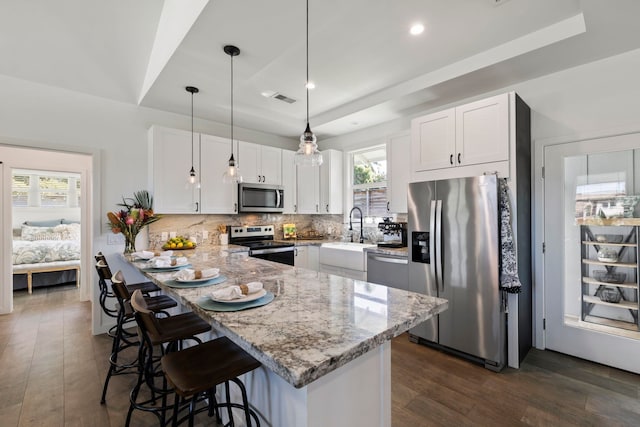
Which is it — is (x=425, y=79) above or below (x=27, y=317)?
above

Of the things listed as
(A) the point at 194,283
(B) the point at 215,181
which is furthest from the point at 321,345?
(B) the point at 215,181

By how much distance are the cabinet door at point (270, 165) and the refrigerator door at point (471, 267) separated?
2509mm

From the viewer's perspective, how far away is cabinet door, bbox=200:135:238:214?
12.6ft

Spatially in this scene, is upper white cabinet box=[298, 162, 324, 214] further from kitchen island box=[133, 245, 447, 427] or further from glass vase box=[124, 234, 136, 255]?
kitchen island box=[133, 245, 447, 427]

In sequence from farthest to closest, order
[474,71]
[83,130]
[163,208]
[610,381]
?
[163,208] → [83,130] → [474,71] → [610,381]

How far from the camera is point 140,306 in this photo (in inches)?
53.8

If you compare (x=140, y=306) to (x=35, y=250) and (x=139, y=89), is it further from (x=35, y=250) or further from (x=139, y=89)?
(x=35, y=250)

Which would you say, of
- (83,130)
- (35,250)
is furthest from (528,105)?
(35,250)

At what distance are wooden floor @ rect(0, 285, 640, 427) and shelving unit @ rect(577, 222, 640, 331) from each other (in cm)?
44

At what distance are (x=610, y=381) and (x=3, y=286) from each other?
22.7 feet

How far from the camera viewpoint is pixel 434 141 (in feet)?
9.99

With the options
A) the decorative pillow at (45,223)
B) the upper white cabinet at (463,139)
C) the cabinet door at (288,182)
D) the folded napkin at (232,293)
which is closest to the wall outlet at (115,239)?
the cabinet door at (288,182)

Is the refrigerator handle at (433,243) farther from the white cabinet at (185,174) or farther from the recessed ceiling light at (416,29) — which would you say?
the white cabinet at (185,174)

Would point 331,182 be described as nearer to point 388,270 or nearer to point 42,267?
point 388,270
